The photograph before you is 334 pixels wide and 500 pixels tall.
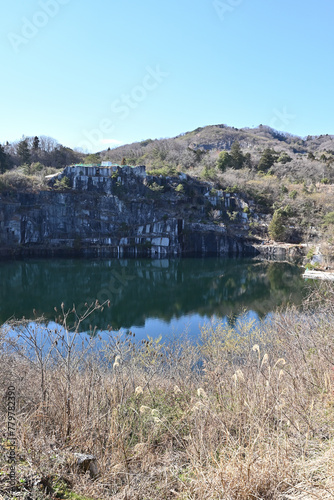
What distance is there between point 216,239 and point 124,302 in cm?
2117

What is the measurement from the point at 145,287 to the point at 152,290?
2.66 ft

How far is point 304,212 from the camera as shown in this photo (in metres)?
37.2

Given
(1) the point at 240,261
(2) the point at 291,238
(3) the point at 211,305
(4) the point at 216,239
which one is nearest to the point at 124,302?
(3) the point at 211,305

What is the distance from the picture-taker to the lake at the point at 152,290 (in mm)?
15234

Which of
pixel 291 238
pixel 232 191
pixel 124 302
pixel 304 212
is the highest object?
pixel 232 191

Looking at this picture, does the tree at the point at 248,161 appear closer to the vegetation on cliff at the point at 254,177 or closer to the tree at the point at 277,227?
the vegetation on cliff at the point at 254,177

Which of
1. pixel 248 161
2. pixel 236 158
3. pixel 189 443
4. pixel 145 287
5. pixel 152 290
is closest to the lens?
pixel 189 443

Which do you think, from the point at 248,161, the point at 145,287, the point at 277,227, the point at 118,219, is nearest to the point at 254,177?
the point at 248,161

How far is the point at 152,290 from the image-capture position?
21.3 meters

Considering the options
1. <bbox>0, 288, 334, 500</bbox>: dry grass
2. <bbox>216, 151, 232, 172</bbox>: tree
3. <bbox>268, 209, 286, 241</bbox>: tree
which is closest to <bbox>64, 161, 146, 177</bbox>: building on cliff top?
<bbox>216, 151, 232, 172</bbox>: tree

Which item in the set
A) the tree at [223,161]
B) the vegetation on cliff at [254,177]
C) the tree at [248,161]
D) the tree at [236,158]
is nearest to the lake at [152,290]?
the vegetation on cliff at [254,177]

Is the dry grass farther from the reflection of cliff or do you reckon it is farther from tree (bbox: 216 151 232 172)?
tree (bbox: 216 151 232 172)

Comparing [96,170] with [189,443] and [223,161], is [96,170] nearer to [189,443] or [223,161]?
[223,161]

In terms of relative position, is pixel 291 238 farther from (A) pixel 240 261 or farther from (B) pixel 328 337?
(B) pixel 328 337
